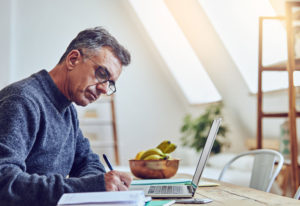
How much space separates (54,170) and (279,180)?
7.37 ft

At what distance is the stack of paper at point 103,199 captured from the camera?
0.84m

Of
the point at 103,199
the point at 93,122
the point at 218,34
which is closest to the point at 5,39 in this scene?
the point at 93,122

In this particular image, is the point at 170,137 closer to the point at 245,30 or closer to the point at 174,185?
the point at 245,30

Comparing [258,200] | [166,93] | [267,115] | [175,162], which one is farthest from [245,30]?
[258,200]

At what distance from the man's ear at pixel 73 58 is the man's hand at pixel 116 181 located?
0.46 metres

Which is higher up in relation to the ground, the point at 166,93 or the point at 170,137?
the point at 166,93

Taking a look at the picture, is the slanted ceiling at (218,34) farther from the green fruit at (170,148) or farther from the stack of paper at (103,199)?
the stack of paper at (103,199)

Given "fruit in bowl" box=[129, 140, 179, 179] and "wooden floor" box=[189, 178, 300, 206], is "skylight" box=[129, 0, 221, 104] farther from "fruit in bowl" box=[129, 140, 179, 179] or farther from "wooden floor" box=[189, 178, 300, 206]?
"wooden floor" box=[189, 178, 300, 206]

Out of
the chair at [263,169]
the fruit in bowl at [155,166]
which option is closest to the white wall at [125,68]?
the chair at [263,169]

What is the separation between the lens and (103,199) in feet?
2.79

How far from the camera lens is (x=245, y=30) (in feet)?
11.6

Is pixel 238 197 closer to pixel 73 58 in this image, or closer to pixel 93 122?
pixel 73 58

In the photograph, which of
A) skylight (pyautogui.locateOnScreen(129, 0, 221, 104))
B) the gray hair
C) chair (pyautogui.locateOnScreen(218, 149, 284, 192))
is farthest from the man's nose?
skylight (pyautogui.locateOnScreen(129, 0, 221, 104))

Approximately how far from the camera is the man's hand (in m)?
0.96
